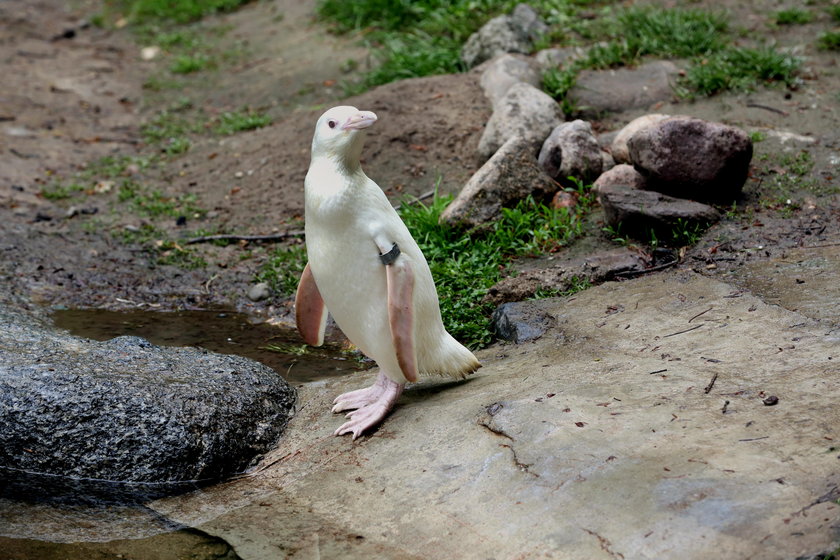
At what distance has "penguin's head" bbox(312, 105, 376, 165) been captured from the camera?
3.52 meters

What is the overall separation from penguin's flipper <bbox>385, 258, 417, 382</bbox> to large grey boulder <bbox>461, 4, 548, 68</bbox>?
4492 millimetres

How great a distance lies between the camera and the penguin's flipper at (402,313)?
11.6 feet

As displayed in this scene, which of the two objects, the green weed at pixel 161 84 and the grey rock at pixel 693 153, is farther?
the green weed at pixel 161 84

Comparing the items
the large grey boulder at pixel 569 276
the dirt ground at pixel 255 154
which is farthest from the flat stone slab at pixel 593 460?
the dirt ground at pixel 255 154

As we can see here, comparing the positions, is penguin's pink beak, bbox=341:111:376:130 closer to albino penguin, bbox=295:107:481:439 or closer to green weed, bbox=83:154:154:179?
albino penguin, bbox=295:107:481:439

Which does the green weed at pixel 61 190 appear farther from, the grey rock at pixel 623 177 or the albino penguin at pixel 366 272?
the grey rock at pixel 623 177

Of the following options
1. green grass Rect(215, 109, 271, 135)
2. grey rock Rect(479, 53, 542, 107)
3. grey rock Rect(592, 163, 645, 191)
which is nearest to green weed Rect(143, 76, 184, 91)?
green grass Rect(215, 109, 271, 135)

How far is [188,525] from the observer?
328cm

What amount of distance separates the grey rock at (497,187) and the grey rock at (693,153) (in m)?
0.73

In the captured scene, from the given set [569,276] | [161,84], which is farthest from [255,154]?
[569,276]

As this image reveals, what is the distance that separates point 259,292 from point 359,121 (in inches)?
92.4

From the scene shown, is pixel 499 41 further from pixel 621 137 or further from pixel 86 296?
pixel 86 296

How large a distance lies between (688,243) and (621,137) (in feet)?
3.83

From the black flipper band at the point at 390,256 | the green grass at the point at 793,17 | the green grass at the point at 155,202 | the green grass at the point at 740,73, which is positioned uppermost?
the black flipper band at the point at 390,256
